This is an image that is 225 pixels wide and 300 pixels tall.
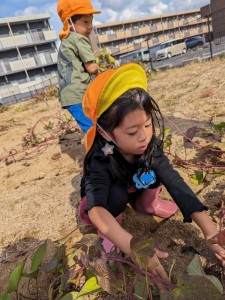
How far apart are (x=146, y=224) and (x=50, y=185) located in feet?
3.33

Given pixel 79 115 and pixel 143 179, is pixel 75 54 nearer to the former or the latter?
pixel 79 115

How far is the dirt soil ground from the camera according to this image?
4.14 feet

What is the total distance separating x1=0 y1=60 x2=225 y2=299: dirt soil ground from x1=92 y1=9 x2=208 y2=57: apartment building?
3104 centimetres

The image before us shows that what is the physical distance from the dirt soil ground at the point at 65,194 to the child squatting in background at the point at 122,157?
191 mm

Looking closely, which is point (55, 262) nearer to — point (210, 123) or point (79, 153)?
point (79, 153)

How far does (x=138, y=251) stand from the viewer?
70 cm

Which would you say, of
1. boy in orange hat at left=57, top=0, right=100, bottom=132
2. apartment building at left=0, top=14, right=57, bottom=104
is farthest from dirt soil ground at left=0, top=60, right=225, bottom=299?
apartment building at left=0, top=14, right=57, bottom=104

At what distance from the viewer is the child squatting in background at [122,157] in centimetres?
101

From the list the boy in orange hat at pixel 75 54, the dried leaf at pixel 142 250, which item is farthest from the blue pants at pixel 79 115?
the dried leaf at pixel 142 250

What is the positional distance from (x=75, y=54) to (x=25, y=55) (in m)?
24.8

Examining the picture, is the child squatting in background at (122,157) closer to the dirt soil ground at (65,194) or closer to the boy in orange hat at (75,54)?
the dirt soil ground at (65,194)

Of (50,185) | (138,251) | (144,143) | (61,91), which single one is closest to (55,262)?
(138,251)

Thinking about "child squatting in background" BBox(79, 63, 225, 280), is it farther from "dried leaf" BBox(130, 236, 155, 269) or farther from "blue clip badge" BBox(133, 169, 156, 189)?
"dried leaf" BBox(130, 236, 155, 269)

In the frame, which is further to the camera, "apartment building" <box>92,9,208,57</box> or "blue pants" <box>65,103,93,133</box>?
"apartment building" <box>92,9,208,57</box>
